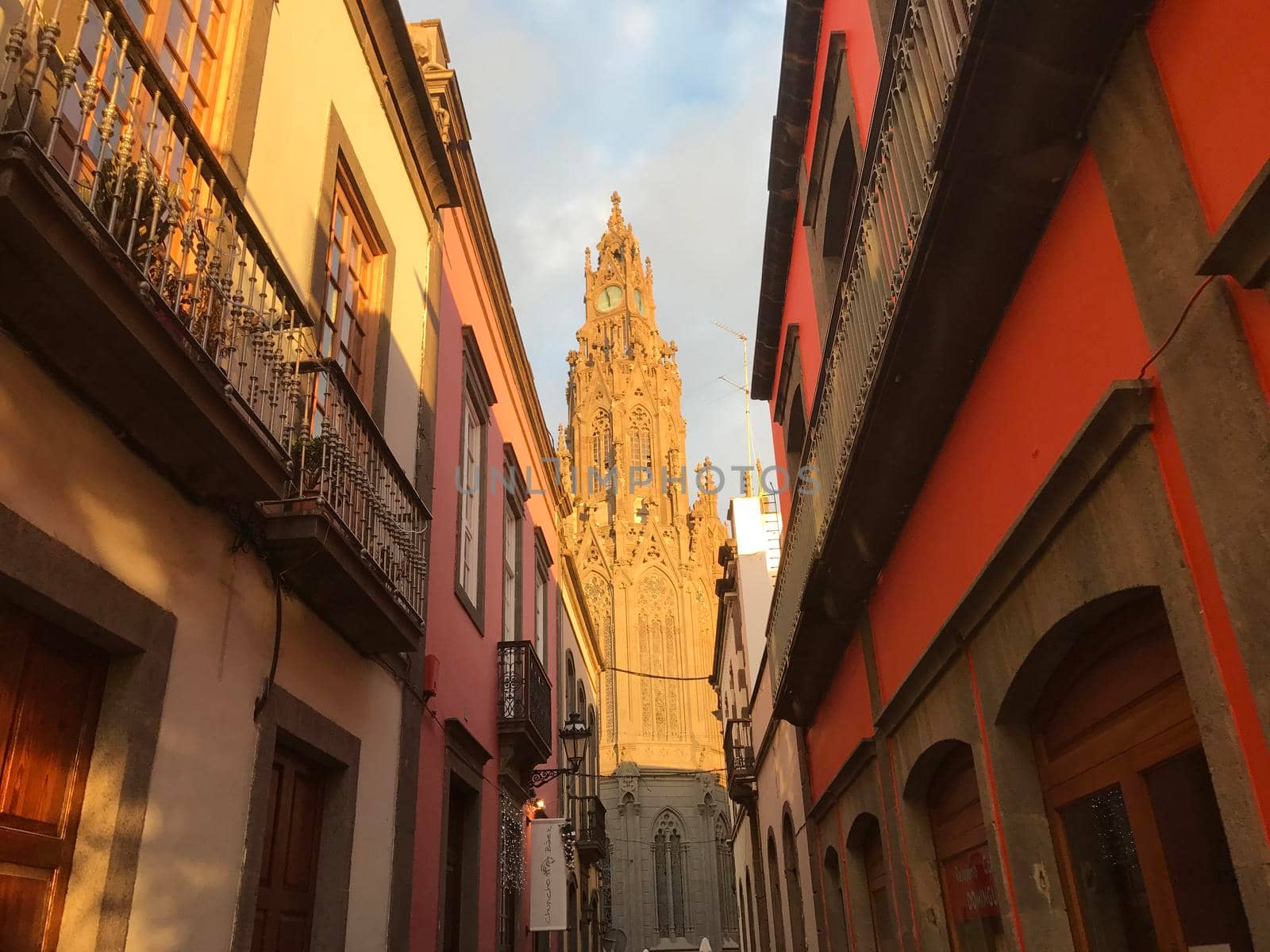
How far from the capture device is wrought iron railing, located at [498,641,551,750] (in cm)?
1107

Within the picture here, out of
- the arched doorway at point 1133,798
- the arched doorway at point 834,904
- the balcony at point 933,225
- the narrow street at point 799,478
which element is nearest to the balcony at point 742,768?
the arched doorway at point 834,904

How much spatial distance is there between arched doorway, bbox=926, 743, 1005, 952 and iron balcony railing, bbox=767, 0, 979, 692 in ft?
5.77

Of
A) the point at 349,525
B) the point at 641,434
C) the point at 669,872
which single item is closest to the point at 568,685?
the point at 349,525

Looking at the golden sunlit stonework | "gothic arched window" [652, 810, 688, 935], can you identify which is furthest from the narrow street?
"gothic arched window" [652, 810, 688, 935]

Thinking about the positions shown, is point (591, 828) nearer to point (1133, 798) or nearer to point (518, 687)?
point (518, 687)

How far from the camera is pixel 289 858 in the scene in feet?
18.6

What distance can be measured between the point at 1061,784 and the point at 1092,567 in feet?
4.75

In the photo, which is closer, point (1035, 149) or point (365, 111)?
point (1035, 149)

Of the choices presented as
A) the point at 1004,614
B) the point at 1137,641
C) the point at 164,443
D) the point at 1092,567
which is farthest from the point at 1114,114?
the point at 164,443

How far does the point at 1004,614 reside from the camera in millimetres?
4523

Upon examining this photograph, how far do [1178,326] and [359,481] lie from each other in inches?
173

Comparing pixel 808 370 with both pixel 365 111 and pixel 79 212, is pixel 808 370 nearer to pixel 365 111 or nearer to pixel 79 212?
pixel 365 111

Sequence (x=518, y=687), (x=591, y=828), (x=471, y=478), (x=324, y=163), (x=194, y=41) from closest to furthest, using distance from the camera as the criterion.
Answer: (x=194, y=41), (x=324, y=163), (x=471, y=478), (x=518, y=687), (x=591, y=828)

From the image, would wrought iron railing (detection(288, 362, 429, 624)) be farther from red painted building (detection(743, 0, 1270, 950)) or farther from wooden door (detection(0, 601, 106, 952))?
red painted building (detection(743, 0, 1270, 950))
